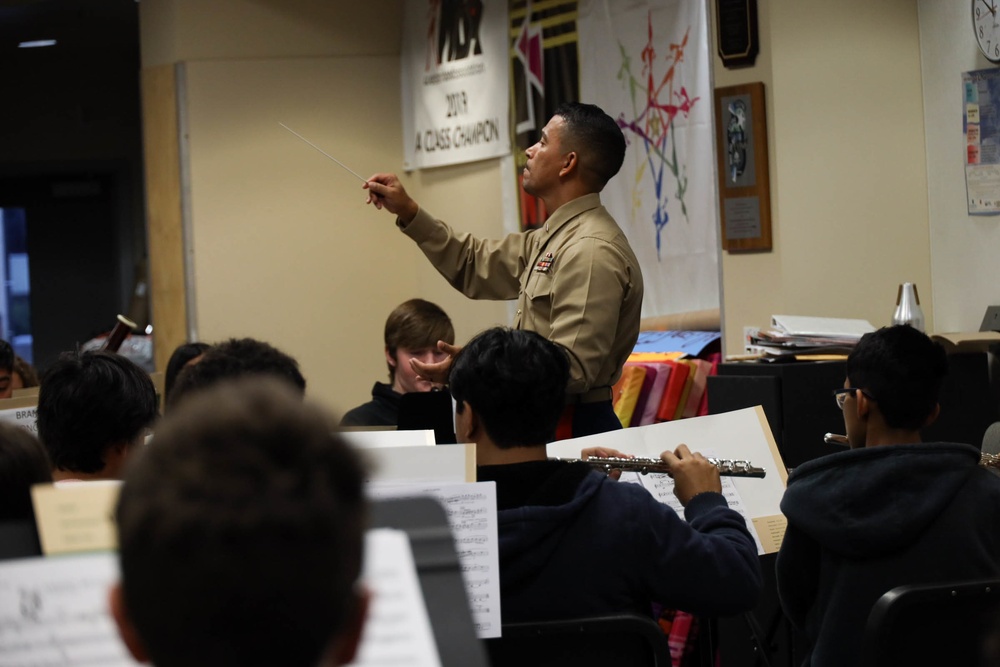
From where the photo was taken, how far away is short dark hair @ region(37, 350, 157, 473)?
6.88 feet

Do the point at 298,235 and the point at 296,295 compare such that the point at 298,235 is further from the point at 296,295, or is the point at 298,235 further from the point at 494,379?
the point at 494,379

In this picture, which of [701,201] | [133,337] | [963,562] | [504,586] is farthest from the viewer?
[133,337]

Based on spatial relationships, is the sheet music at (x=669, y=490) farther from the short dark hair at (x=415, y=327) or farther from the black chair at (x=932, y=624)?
the short dark hair at (x=415, y=327)

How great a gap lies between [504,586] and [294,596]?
1278mm

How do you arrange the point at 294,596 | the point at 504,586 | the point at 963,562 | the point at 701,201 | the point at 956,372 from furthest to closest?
the point at 701,201 < the point at 956,372 < the point at 963,562 < the point at 504,586 < the point at 294,596

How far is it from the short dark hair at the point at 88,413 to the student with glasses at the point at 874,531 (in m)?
1.13

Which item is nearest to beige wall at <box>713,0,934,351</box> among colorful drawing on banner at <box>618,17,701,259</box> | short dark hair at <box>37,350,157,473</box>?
colorful drawing on banner at <box>618,17,701,259</box>

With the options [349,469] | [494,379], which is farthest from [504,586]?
[349,469]

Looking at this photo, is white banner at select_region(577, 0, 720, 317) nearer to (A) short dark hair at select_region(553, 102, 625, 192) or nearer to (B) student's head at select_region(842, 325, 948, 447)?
(A) short dark hair at select_region(553, 102, 625, 192)

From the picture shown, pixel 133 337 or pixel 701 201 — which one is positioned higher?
pixel 701 201

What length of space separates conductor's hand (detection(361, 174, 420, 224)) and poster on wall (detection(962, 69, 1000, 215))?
6.07 feet

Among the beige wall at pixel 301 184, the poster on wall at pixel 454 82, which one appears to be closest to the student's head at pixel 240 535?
the poster on wall at pixel 454 82

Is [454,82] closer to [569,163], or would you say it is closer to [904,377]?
[569,163]

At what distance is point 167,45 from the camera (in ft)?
22.1
